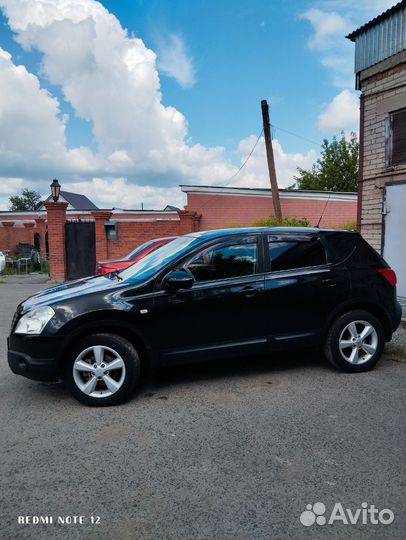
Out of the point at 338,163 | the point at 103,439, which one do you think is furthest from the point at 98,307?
the point at 338,163

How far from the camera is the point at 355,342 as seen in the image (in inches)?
189

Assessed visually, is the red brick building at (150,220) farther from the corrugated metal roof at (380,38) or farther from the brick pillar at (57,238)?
the corrugated metal roof at (380,38)

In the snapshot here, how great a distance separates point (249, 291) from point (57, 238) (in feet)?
41.2

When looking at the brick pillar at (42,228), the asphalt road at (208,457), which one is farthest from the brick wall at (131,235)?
the brick pillar at (42,228)

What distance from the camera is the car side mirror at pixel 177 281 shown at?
164 inches

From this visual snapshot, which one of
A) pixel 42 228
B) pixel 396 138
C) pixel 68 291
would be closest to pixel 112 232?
pixel 396 138

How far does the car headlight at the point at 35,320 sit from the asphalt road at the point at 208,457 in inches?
28.3

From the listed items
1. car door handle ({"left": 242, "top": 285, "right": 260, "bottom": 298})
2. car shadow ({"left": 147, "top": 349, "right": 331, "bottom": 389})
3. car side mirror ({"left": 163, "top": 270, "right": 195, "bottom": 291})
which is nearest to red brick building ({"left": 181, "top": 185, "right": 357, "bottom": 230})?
car shadow ({"left": 147, "top": 349, "right": 331, "bottom": 389})

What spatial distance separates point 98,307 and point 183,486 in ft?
5.95

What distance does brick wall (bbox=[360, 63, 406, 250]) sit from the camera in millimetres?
7699

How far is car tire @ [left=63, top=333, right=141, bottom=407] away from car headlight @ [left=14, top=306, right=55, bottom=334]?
348mm

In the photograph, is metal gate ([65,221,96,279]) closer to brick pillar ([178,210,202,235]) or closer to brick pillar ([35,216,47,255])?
brick pillar ([178,210,202,235])

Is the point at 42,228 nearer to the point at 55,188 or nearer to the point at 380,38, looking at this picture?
the point at 55,188

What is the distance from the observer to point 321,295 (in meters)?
4.70
